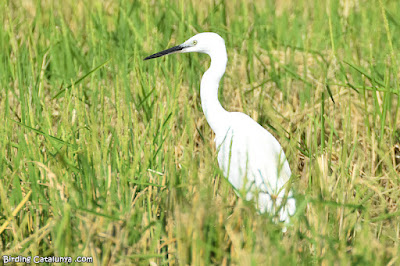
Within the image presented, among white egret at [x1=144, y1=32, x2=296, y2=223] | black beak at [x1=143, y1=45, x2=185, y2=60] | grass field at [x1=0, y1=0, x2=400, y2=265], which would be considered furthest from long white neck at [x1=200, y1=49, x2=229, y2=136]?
black beak at [x1=143, y1=45, x2=185, y2=60]

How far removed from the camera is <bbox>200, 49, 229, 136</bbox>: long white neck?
2736 millimetres

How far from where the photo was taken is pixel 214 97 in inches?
109

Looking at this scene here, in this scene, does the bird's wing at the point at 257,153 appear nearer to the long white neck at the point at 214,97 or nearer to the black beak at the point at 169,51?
the long white neck at the point at 214,97

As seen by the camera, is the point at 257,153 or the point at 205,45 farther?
the point at 205,45

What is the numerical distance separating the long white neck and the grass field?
0.10 metres

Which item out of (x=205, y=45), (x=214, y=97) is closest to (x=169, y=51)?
(x=205, y=45)

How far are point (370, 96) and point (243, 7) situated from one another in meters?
1.12

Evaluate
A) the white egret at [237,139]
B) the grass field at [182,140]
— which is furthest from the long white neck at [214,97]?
the grass field at [182,140]

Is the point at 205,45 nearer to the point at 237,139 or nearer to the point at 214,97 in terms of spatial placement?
the point at 214,97

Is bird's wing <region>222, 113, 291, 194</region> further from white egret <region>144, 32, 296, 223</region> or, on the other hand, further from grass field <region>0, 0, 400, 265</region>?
grass field <region>0, 0, 400, 265</region>

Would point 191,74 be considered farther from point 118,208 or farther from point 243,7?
point 118,208

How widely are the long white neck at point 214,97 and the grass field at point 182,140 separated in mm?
102

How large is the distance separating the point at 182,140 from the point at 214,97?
27 cm

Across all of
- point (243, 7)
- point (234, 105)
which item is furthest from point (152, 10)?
point (234, 105)
